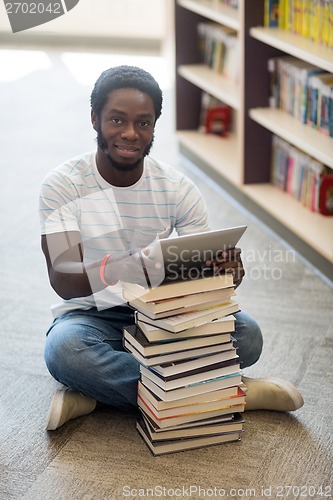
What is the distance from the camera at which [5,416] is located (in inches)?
81.5

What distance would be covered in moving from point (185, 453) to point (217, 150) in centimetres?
222

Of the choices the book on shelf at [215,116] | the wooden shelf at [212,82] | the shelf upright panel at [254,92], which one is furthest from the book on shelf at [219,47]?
the shelf upright panel at [254,92]

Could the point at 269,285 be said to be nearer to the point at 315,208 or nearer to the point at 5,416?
the point at 315,208

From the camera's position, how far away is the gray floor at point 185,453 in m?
1.80

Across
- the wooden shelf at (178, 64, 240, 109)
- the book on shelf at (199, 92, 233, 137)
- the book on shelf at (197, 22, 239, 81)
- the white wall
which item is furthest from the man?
the white wall

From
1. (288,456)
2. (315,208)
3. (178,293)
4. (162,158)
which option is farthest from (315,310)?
(162,158)

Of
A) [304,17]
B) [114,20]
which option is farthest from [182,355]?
[114,20]

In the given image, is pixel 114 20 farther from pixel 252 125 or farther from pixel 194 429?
pixel 194 429

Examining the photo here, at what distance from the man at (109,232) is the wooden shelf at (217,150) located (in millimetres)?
1486

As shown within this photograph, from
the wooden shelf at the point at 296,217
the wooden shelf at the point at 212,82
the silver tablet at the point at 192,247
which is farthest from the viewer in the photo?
the wooden shelf at the point at 212,82

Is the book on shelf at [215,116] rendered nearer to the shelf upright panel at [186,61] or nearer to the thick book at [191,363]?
the shelf upright panel at [186,61]

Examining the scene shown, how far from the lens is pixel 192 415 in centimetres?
186

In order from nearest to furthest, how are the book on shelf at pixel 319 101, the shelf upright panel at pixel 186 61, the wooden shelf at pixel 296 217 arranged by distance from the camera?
the wooden shelf at pixel 296 217, the book on shelf at pixel 319 101, the shelf upright panel at pixel 186 61

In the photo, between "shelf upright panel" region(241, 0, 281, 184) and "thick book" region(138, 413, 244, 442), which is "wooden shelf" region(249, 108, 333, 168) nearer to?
"shelf upright panel" region(241, 0, 281, 184)
